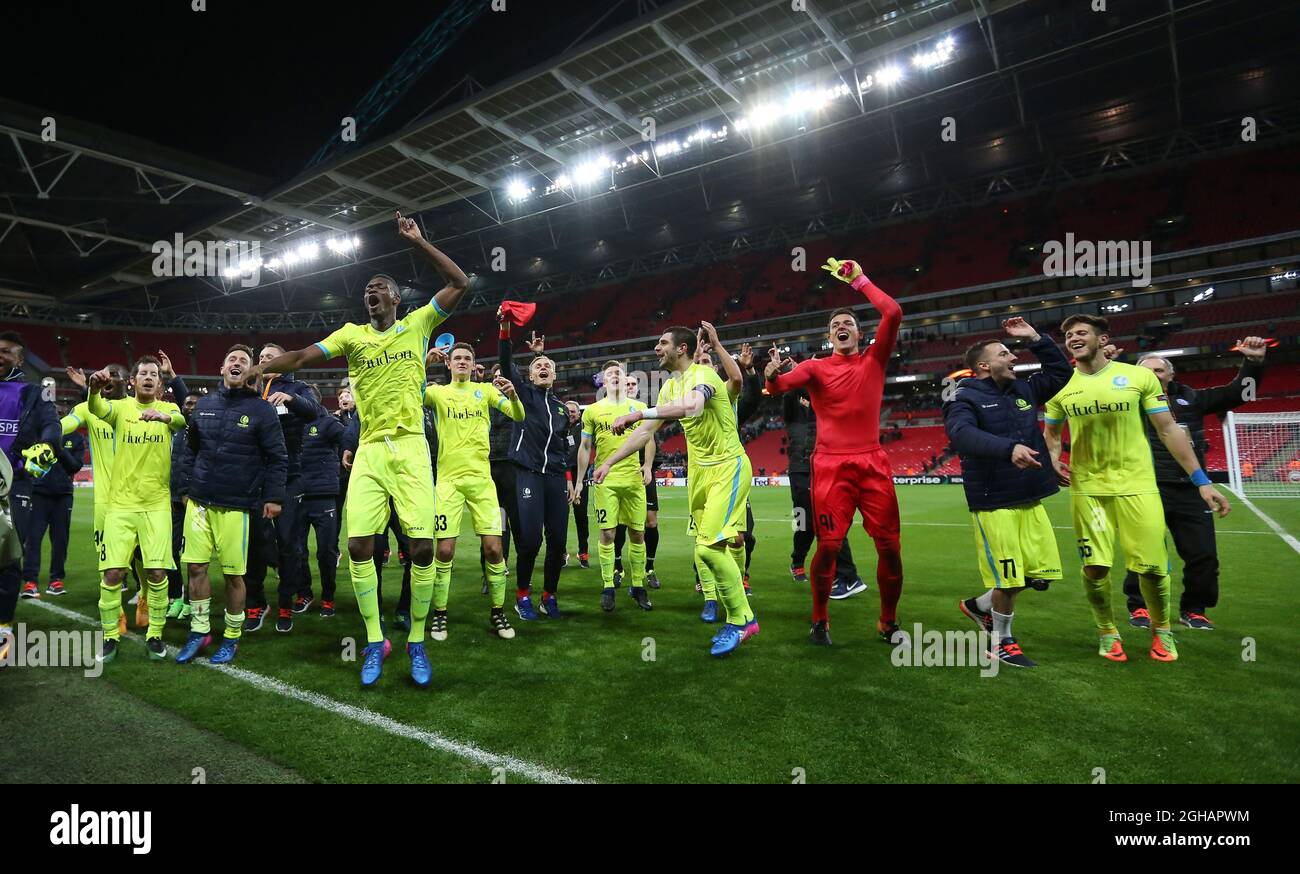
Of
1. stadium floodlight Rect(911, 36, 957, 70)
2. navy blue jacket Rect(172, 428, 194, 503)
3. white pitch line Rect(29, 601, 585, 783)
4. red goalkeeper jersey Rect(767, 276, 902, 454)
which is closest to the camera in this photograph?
white pitch line Rect(29, 601, 585, 783)

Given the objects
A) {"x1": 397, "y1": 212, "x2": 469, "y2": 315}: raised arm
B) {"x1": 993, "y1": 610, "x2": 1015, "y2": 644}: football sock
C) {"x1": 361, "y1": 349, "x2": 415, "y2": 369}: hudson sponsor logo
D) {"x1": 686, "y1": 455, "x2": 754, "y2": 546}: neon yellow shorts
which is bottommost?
{"x1": 993, "y1": 610, "x2": 1015, "y2": 644}: football sock

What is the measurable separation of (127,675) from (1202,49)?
118ft

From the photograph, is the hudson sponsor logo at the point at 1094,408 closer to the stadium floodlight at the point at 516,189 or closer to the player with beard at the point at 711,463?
the player with beard at the point at 711,463

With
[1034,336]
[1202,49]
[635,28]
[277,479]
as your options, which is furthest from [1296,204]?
[277,479]

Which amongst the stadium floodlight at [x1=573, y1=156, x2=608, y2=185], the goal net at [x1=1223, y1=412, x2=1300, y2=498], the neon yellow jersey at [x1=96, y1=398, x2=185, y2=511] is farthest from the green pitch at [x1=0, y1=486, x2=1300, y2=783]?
the stadium floodlight at [x1=573, y1=156, x2=608, y2=185]

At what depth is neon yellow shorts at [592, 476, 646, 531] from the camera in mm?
6379

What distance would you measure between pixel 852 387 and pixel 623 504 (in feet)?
9.33

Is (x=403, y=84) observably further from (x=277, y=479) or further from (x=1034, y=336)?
(x=1034, y=336)

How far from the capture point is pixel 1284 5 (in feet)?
70.0

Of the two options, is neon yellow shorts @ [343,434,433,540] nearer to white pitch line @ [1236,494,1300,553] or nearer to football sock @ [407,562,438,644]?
football sock @ [407,562,438,644]

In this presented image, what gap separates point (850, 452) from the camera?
14.8 ft

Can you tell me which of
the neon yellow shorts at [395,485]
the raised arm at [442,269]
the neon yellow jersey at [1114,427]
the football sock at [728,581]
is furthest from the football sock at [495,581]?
the neon yellow jersey at [1114,427]

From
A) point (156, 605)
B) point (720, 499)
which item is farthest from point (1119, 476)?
point (156, 605)
